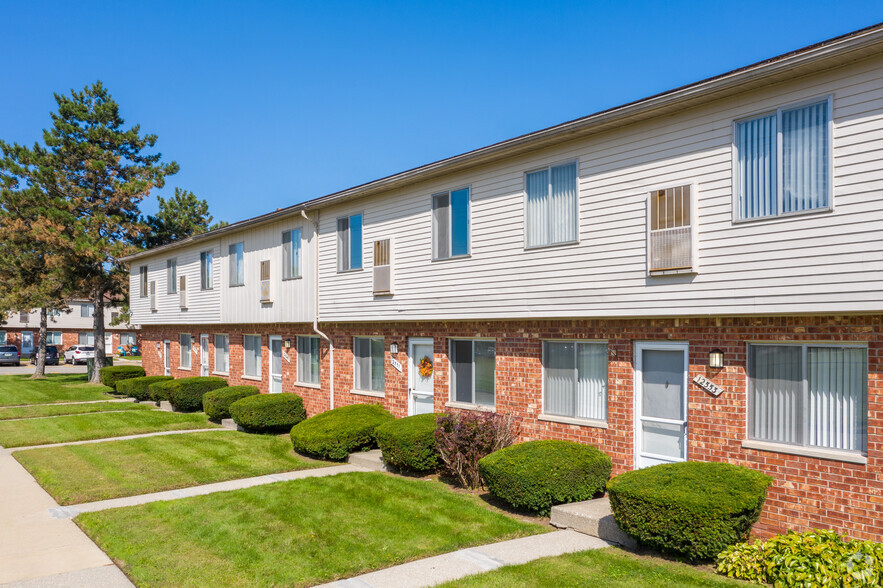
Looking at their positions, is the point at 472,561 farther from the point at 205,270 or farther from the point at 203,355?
the point at 203,355

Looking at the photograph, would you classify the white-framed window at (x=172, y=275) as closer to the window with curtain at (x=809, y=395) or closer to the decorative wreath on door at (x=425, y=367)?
the decorative wreath on door at (x=425, y=367)

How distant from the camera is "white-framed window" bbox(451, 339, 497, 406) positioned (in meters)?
12.4

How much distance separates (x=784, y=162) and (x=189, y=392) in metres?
18.5

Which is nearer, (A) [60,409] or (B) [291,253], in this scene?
(B) [291,253]

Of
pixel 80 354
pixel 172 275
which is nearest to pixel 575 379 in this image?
pixel 172 275

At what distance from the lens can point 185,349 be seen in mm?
25953

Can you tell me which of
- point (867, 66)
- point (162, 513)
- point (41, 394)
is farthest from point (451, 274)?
point (41, 394)

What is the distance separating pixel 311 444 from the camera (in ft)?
43.4

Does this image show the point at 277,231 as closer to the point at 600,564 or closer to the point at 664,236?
the point at 664,236

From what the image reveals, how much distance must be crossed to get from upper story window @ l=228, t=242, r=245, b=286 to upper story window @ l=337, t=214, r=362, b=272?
5.80 metres

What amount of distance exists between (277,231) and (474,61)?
7315 millimetres

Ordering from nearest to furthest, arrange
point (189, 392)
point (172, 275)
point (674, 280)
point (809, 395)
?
point (809, 395) < point (674, 280) < point (189, 392) < point (172, 275)

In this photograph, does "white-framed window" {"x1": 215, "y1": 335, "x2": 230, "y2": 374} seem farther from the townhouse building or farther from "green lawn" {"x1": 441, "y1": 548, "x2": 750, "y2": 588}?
"green lawn" {"x1": 441, "y1": 548, "x2": 750, "y2": 588}

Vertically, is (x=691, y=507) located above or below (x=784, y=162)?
below
